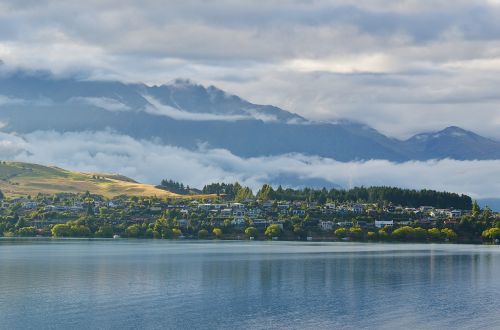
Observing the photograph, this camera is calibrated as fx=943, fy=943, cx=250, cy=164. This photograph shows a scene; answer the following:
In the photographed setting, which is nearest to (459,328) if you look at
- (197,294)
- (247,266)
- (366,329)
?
(366,329)

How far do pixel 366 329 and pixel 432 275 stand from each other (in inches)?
2339

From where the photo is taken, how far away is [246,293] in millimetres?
125250

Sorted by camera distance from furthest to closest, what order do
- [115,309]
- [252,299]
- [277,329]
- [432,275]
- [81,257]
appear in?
1. [81,257]
2. [432,275]
3. [252,299]
4. [115,309]
5. [277,329]

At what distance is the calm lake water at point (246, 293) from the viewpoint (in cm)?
10119

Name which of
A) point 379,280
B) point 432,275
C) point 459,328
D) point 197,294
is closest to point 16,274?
point 197,294

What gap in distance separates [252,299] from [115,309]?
19.3 m

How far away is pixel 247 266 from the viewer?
168625 mm

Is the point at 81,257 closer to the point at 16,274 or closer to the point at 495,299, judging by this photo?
the point at 16,274

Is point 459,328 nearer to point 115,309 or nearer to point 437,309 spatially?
Answer: point 437,309

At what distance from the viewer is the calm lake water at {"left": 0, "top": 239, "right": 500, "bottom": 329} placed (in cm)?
10119

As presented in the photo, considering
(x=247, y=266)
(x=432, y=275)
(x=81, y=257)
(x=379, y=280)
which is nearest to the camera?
(x=379, y=280)

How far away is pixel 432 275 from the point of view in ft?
504

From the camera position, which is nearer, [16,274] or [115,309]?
[115,309]

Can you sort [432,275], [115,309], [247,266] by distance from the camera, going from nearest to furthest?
[115,309] < [432,275] < [247,266]
